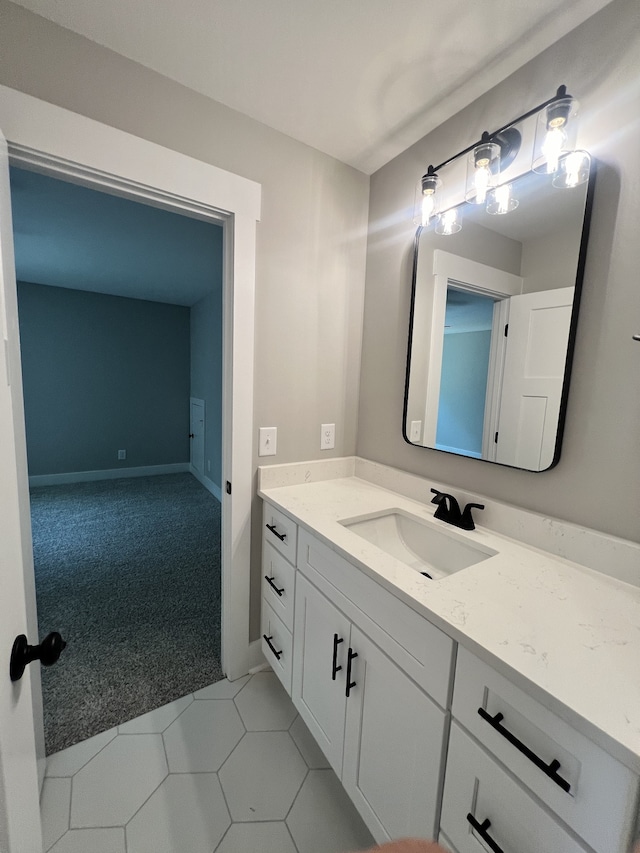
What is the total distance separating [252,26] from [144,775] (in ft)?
7.98

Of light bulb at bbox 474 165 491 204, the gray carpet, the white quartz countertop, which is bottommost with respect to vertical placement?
the gray carpet

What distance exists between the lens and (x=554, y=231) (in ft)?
3.48

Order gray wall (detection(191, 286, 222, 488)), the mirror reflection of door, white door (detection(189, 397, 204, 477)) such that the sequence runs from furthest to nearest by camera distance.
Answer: white door (detection(189, 397, 204, 477)), gray wall (detection(191, 286, 222, 488)), the mirror reflection of door

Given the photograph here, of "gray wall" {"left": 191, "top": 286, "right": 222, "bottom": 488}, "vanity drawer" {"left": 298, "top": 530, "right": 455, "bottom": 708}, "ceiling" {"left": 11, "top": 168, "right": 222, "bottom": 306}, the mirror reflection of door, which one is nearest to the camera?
"vanity drawer" {"left": 298, "top": 530, "right": 455, "bottom": 708}

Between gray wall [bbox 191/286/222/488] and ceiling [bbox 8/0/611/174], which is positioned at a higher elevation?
ceiling [bbox 8/0/611/174]

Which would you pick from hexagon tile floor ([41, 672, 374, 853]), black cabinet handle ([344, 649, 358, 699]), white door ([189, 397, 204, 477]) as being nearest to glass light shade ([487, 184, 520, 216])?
black cabinet handle ([344, 649, 358, 699])

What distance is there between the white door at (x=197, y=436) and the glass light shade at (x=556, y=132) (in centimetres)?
426

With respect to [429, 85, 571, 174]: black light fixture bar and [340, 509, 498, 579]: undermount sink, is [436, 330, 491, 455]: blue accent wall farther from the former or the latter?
[429, 85, 571, 174]: black light fixture bar

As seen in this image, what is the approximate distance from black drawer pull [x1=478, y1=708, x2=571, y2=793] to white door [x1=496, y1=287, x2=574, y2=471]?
2.34 ft

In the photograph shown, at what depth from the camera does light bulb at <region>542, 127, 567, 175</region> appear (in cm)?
100

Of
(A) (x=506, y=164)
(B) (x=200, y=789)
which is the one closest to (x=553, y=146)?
(A) (x=506, y=164)

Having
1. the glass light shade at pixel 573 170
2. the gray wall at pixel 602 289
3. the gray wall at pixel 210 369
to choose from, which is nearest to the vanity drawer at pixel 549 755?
the gray wall at pixel 602 289

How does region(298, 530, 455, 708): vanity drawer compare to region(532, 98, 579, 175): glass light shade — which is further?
region(532, 98, 579, 175): glass light shade

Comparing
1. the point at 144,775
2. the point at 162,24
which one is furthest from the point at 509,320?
the point at 144,775
